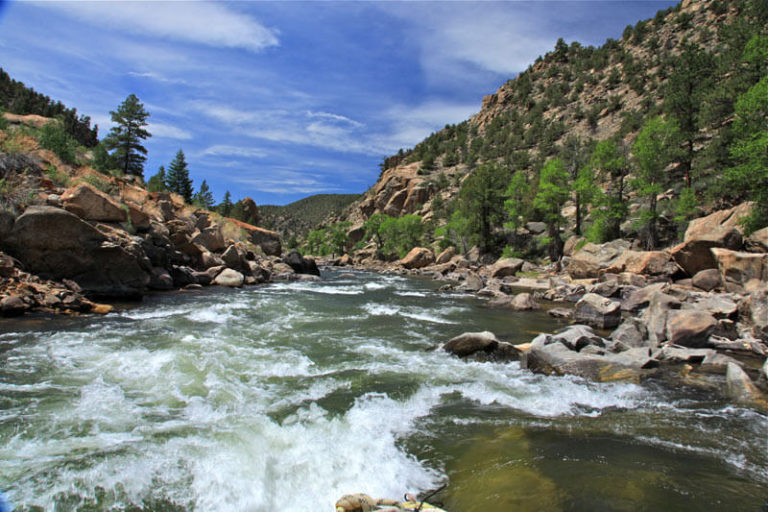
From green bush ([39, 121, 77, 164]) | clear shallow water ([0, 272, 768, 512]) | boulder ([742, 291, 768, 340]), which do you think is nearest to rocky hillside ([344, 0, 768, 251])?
boulder ([742, 291, 768, 340])

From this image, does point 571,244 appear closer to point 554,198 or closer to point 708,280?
point 554,198

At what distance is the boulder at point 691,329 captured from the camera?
990 cm

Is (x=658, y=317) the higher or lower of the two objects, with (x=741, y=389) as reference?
higher

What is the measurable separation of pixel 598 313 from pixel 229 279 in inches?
823

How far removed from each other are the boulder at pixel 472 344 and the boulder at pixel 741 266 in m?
12.7

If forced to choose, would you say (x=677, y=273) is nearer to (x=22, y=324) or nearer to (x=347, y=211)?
(x=22, y=324)

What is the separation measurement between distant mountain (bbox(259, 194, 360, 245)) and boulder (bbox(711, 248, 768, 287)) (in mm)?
137836

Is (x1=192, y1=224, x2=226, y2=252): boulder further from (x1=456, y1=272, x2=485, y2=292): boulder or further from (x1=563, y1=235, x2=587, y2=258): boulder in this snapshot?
(x1=563, y1=235, x2=587, y2=258): boulder

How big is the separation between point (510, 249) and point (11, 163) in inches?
1721

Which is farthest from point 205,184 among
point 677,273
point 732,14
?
point 732,14

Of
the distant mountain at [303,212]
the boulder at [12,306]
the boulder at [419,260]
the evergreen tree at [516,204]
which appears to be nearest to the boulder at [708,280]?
the boulder at [12,306]

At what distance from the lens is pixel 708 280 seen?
1641cm

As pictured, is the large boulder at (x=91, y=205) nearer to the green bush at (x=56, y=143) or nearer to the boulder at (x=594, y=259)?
the green bush at (x=56, y=143)

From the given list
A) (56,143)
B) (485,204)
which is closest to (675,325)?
(56,143)
